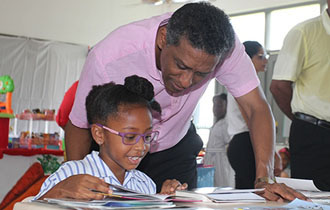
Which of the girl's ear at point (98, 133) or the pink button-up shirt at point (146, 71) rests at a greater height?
the pink button-up shirt at point (146, 71)

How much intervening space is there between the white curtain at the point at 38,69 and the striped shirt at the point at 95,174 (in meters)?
7.40

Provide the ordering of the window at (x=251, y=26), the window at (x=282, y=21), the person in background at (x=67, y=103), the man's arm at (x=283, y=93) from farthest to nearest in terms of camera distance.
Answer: the window at (x=251, y=26) → the window at (x=282, y=21) → the person in background at (x=67, y=103) → the man's arm at (x=283, y=93)

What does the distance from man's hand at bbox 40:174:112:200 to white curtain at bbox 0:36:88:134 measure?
26.1 ft

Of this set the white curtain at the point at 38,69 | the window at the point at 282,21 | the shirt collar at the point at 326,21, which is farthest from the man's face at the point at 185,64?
the white curtain at the point at 38,69

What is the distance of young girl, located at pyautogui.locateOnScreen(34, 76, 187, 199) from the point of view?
151 cm

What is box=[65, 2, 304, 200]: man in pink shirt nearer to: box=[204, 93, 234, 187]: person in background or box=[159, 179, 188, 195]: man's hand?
box=[159, 179, 188, 195]: man's hand

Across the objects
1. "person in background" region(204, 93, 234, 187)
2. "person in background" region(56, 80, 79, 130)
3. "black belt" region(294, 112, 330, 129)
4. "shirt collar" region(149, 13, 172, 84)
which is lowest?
"person in background" region(204, 93, 234, 187)

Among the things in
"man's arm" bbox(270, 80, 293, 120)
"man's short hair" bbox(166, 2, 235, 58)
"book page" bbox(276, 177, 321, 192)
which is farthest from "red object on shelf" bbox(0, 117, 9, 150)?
"book page" bbox(276, 177, 321, 192)

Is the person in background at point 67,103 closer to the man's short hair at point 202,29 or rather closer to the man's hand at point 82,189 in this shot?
the man's short hair at point 202,29

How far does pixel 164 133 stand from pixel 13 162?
2702mm

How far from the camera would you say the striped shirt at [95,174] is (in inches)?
54.4

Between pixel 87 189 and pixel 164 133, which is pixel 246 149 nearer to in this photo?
pixel 164 133

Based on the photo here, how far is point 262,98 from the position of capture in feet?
6.29

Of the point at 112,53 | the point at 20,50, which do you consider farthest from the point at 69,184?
the point at 20,50
